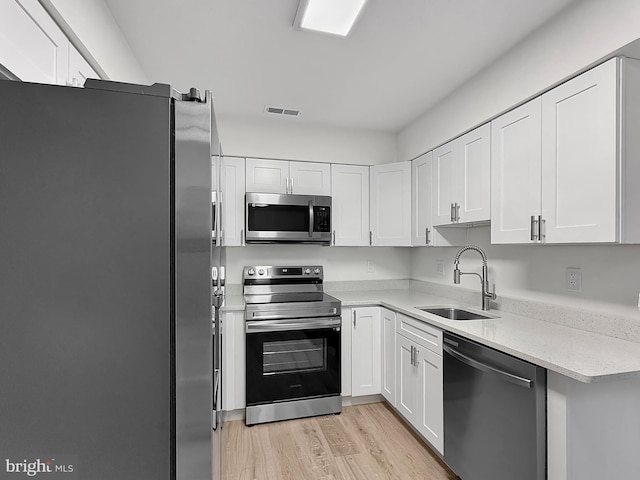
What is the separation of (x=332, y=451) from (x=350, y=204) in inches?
79.4

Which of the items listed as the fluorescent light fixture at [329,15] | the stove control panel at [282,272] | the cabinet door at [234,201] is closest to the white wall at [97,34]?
the fluorescent light fixture at [329,15]

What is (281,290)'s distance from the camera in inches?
125

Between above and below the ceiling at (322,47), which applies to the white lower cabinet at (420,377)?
below

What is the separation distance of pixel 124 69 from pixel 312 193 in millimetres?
1708

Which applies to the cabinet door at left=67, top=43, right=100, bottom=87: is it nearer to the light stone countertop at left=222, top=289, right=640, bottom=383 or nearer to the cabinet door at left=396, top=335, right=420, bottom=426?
the light stone countertop at left=222, top=289, right=640, bottom=383

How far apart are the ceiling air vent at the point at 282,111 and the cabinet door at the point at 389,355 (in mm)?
1877

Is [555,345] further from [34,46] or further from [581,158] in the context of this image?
[34,46]

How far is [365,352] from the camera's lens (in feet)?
9.28

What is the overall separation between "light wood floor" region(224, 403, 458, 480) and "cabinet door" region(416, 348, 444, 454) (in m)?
0.17

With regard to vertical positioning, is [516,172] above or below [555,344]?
above

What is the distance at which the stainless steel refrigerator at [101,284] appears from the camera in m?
0.68

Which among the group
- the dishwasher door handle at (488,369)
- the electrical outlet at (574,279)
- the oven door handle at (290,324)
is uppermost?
the electrical outlet at (574,279)

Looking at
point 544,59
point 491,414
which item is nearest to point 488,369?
point 491,414

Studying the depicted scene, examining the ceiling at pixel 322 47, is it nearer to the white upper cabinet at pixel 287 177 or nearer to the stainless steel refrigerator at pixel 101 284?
the white upper cabinet at pixel 287 177
